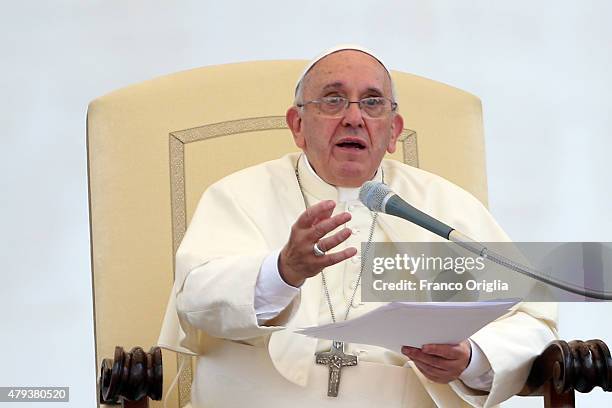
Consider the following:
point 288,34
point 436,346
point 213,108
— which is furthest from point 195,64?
point 436,346

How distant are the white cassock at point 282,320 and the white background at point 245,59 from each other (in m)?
1.49

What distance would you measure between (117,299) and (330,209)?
45.3 inches

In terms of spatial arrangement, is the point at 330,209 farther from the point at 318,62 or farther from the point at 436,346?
the point at 318,62

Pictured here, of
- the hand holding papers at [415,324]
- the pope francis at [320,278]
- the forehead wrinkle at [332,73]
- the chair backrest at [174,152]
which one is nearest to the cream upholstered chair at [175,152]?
the chair backrest at [174,152]

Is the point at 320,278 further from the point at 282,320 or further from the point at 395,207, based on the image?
the point at 395,207

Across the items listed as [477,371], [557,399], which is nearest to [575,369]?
[557,399]

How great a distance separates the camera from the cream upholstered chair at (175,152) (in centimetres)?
416

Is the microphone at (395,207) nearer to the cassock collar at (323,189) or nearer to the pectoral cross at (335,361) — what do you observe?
the pectoral cross at (335,361)

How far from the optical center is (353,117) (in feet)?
13.0

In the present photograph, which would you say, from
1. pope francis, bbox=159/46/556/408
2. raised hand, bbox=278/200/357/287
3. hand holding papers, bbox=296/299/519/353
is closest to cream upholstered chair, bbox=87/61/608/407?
pope francis, bbox=159/46/556/408

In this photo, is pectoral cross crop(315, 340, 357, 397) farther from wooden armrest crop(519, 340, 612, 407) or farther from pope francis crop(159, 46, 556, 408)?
wooden armrest crop(519, 340, 612, 407)

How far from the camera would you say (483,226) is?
13.5 ft

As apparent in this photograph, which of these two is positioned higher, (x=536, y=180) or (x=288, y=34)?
(x=288, y=34)

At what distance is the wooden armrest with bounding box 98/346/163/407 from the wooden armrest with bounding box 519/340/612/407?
88 centimetres
